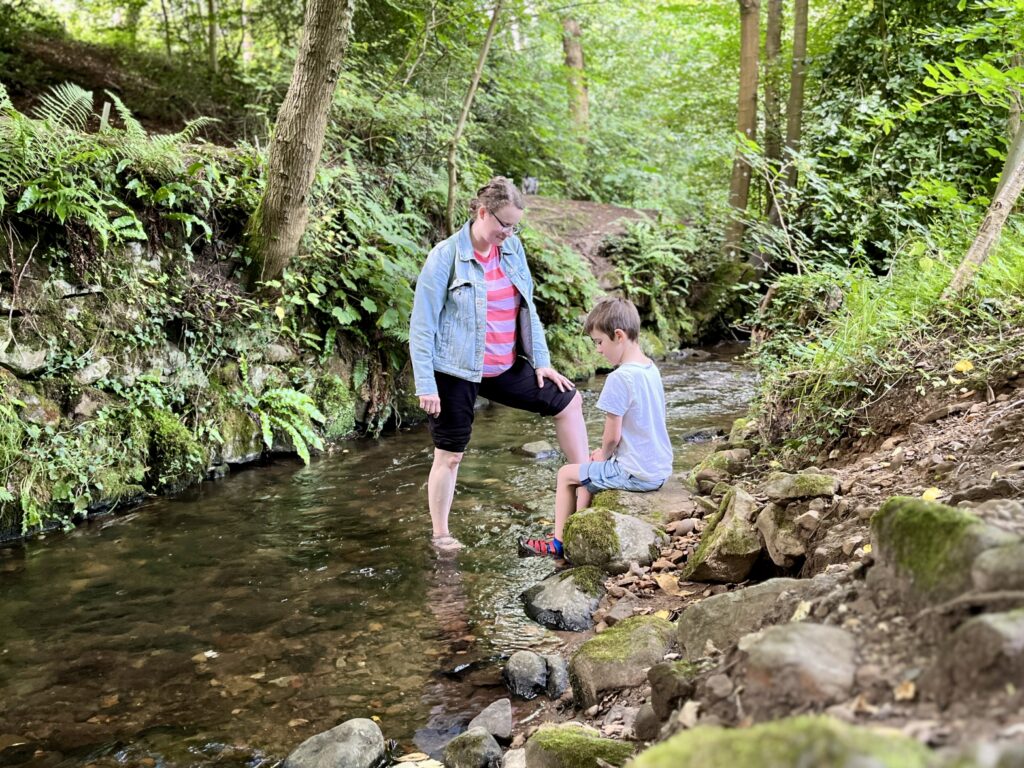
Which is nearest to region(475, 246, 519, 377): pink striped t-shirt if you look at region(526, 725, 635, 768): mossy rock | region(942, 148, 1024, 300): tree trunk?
region(526, 725, 635, 768): mossy rock

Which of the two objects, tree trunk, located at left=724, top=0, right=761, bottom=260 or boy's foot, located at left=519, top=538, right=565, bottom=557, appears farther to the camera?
tree trunk, located at left=724, top=0, right=761, bottom=260

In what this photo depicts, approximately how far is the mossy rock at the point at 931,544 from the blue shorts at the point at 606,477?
9.49ft

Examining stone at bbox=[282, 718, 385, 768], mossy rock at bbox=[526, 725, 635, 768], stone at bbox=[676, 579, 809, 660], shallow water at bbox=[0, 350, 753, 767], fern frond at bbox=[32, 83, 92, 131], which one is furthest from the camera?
fern frond at bbox=[32, 83, 92, 131]

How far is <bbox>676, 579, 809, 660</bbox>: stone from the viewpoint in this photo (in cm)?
258

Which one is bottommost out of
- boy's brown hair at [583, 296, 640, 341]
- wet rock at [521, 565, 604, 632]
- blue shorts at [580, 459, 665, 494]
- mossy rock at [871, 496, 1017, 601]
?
wet rock at [521, 565, 604, 632]

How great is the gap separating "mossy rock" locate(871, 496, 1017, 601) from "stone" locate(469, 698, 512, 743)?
184 cm

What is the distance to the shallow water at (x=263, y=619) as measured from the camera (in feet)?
10.3

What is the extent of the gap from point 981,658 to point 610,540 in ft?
9.93

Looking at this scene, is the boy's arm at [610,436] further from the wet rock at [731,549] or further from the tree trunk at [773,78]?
the tree trunk at [773,78]

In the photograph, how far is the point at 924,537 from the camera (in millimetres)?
1639

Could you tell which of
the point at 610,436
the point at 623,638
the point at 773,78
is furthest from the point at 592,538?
the point at 773,78

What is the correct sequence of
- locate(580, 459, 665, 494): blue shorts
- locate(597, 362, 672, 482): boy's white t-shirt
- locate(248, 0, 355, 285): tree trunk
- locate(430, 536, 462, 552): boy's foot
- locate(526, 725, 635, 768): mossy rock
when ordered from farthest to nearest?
locate(248, 0, 355, 285): tree trunk, locate(430, 536, 462, 552): boy's foot, locate(580, 459, 665, 494): blue shorts, locate(597, 362, 672, 482): boy's white t-shirt, locate(526, 725, 635, 768): mossy rock

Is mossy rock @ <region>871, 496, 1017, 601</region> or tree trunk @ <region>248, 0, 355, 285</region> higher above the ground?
tree trunk @ <region>248, 0, 355, 285</region>

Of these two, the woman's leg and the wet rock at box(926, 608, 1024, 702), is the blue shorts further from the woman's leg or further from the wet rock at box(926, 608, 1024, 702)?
the wet rock at box(926, 608, 1024, 702)
